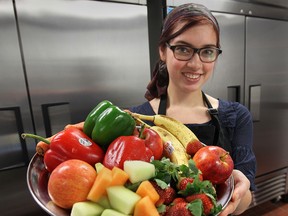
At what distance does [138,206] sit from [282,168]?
220 centimetres

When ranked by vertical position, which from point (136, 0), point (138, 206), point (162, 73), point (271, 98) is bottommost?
point (271, 98)

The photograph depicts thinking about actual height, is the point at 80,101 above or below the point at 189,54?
below

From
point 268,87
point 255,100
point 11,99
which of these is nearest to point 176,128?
point 11,99

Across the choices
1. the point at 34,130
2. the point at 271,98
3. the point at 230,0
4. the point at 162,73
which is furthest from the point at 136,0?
the point at 271,98

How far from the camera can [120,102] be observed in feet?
4.59

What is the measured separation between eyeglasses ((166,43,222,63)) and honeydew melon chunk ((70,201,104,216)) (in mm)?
545

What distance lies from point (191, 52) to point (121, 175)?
52 cm

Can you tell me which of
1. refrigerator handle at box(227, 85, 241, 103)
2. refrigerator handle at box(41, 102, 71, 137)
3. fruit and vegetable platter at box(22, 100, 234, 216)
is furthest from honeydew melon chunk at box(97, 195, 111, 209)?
refrigerator handle at box(227, 85, 241, 103)

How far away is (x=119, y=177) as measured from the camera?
16.1 inches

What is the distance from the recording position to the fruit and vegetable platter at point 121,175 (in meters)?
0.40

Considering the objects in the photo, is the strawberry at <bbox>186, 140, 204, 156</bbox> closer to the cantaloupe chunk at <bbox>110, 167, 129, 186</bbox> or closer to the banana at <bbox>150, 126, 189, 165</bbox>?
the banana at <bbox>150, 126, 189, 165</bbox>

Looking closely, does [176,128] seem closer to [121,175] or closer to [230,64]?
[121,175]

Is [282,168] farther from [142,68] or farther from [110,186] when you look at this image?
[110,186]

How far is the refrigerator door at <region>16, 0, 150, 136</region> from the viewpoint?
1126 millimetres
